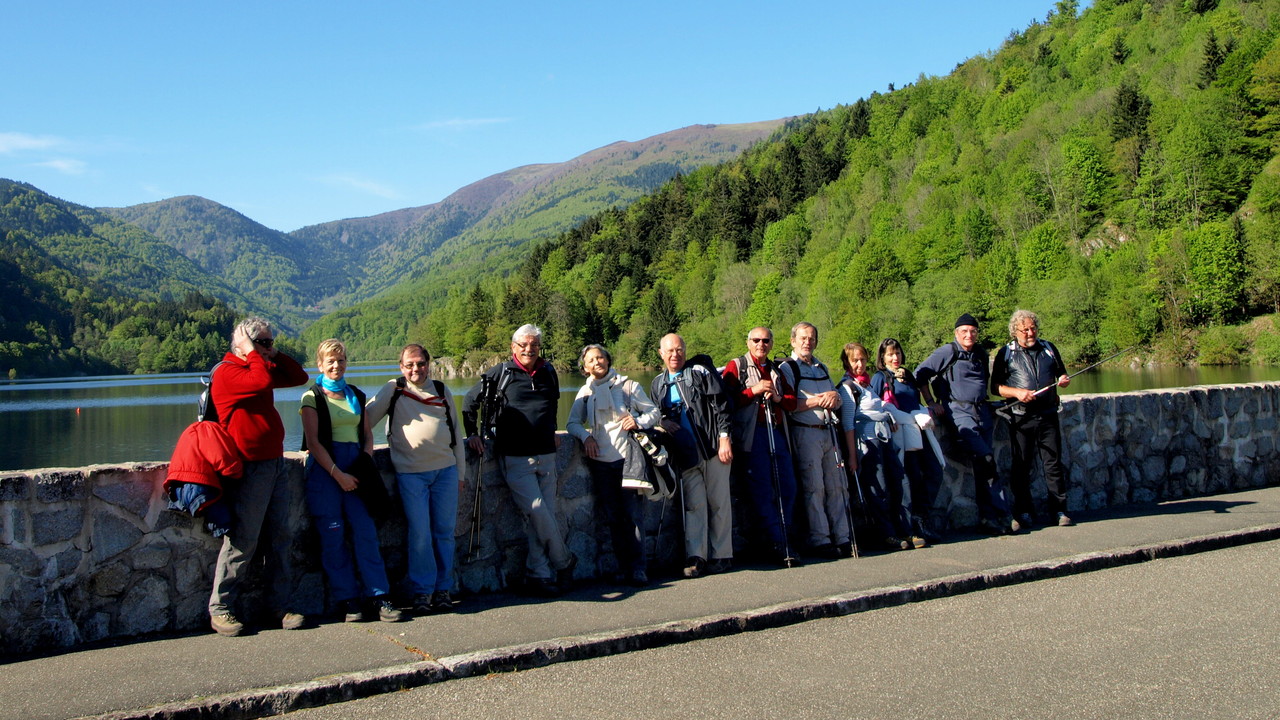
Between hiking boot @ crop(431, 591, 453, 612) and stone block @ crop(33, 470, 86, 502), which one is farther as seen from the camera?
hiking boot @ crop(431, 591, 453, 612)

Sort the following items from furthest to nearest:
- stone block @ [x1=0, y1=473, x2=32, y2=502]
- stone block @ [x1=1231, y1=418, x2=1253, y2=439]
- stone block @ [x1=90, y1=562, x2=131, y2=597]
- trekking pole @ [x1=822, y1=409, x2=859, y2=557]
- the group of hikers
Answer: stone block @ [x1=1231, y1=418, x2=1253, y2=439], trekking pole @ [x1=822, y1=409, x2=859, y2=557], the group of hikers, stone block @ [x1=90, y1=562, x2=131, y2=597], stone block @ [x1=0, y1=473, x2=32, y2=502]

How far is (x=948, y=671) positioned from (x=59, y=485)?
14.7 ft

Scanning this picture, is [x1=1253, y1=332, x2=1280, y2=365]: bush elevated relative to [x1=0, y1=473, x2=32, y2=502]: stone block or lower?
lower

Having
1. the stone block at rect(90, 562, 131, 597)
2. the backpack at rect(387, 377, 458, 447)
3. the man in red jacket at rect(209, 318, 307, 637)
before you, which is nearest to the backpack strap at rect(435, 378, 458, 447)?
the backpack at rect(387, 377, 458, 447)

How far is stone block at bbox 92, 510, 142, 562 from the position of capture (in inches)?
190

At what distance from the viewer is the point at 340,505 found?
210 inches

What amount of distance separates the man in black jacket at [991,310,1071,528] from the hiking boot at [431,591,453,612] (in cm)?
480

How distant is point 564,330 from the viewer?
104 metres

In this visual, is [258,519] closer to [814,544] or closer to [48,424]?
[814,544]

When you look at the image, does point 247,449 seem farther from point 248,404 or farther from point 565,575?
point 565,575

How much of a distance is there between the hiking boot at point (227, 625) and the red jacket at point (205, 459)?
0.60 meters

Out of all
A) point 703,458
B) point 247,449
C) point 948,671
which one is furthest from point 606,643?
point 247,449

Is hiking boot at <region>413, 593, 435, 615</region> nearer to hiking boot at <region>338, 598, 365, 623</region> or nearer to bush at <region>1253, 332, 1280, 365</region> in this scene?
hiking boot at <region>338, 598, 365, 623</region>

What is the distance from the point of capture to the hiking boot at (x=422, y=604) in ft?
17.5
